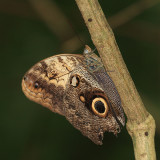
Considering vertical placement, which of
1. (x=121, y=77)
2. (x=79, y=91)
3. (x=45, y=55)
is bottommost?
(x=121, y=77)

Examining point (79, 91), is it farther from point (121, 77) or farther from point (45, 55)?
point (45, 55)

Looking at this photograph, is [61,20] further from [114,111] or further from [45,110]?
[114,111]

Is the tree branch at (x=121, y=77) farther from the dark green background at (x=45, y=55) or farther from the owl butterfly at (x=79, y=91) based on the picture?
the dark green background at (x=45, y=55)

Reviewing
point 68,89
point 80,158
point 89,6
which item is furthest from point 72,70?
point 80,158

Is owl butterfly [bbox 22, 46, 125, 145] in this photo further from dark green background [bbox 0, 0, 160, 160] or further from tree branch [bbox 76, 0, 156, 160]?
dark green background [bbox 0, 0, 160, 160]

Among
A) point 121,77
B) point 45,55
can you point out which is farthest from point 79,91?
point 45,55

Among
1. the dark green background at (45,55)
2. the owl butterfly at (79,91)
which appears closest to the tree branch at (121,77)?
the owl butterfly at (79,91)

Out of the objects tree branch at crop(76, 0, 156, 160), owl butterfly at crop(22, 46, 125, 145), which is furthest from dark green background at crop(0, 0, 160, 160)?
tree branch at crop(76, 0, 156, 160)
